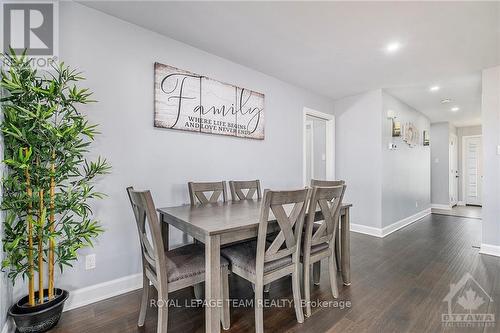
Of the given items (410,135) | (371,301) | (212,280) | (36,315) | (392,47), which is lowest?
(371,301)

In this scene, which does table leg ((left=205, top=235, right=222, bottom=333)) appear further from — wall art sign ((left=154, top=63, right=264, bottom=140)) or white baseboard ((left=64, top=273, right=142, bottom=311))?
wall art sign ((left=154, top=63, right=264, bottom=140))

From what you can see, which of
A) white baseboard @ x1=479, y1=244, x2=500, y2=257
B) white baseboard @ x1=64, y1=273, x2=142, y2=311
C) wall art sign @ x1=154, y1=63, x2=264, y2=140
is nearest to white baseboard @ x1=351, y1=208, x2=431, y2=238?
white baseboard @ x1=479, y1=244, x2=500, y2=257

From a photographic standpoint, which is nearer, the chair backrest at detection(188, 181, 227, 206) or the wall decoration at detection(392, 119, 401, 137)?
the chair backrest at detection(188, 181, 227, 206)

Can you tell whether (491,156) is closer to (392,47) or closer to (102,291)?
(392,47)

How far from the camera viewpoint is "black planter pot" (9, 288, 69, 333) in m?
1.48

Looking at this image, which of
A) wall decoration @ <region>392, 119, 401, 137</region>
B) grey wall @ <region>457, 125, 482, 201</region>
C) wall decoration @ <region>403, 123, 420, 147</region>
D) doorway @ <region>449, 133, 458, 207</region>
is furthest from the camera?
grey wall @ <region>457, 125, 482, 201</region>

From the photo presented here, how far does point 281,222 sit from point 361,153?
3134 millimetres

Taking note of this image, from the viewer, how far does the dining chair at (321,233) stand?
179 cm

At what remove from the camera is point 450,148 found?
21.5 ft

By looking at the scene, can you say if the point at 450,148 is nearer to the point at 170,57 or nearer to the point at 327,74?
the point at 327,74

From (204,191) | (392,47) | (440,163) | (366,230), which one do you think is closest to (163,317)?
(204,191)

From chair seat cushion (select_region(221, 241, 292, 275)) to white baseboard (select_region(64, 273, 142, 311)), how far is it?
101 centimetres

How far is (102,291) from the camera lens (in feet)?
6.59

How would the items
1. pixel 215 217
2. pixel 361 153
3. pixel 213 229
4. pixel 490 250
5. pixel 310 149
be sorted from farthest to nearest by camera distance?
pixel 310 149 → pixel 361 153 → pixel 490 250 → pixel 215 217 → pixel 213 229
